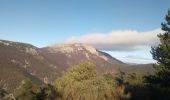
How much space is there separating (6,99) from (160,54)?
20.4m

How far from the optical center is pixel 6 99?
41.1 meters

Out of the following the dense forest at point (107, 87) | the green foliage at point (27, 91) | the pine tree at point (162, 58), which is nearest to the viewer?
the dense forest at point (107, 87)

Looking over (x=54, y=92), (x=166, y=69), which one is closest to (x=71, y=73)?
(x=166, y=69)

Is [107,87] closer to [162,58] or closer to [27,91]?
[162,58]

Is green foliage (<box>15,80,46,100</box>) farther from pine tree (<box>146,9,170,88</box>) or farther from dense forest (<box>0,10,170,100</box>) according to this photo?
pine tree (<box>146,9,170,88</box>)

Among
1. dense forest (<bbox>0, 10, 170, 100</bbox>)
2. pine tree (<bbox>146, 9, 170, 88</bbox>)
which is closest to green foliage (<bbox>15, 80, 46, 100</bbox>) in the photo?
dense forest (<bbox>0, 10, 170, 100</bbox>)

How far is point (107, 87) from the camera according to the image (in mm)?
18016

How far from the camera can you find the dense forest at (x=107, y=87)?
593 inches

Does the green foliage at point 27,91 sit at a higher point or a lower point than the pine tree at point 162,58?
lower

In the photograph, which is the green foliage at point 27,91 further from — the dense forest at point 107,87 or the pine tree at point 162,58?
the pine tree at point 162,58

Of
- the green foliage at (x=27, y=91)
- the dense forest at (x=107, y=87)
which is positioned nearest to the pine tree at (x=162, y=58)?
the dense forest at (x=107, y=87)

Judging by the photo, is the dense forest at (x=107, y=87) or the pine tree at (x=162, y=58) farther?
the pine tree at (x=162, y=58)

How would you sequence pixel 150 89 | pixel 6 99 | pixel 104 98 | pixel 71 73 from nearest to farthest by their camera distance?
pixel 104 98 → pixel 150 89 → pixel 6 99 → pixel 71 73

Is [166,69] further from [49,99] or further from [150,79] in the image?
[49,99]
